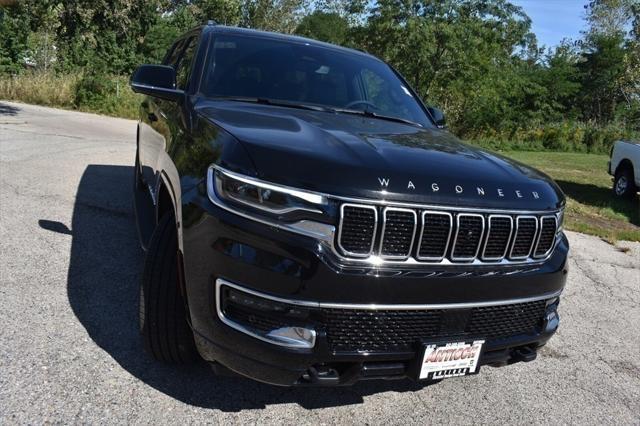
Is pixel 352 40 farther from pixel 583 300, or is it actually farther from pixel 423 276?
pixel 423 276

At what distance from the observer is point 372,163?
7.89 feet

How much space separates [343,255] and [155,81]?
1.98 meters

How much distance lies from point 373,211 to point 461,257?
481 mm

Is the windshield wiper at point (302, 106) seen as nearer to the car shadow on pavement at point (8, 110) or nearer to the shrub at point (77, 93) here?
the car shadow on pavement at point (8, 110)

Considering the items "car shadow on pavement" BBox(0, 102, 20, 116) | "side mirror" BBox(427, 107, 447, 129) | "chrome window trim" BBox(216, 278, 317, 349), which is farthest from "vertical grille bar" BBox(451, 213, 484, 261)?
"car shadow on pavement" BBox(0, 102, 20, 116)

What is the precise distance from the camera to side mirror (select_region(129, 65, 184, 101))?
11.3ft

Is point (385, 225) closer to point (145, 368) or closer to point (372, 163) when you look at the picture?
point (372, 163)

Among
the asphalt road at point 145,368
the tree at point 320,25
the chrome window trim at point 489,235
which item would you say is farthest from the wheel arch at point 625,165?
the tree at point 320,25

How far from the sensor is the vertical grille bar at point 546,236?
273 cm

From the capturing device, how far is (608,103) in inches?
1681

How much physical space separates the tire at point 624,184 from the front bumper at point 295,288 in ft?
33.8

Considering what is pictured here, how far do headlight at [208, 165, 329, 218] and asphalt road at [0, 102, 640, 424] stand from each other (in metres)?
1.08

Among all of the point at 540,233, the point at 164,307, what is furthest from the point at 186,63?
the point at 540,233

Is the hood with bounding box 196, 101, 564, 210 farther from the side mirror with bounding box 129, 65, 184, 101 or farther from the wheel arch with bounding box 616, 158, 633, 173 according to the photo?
the wheel arch with bounding box 616, 158, 633, 173
